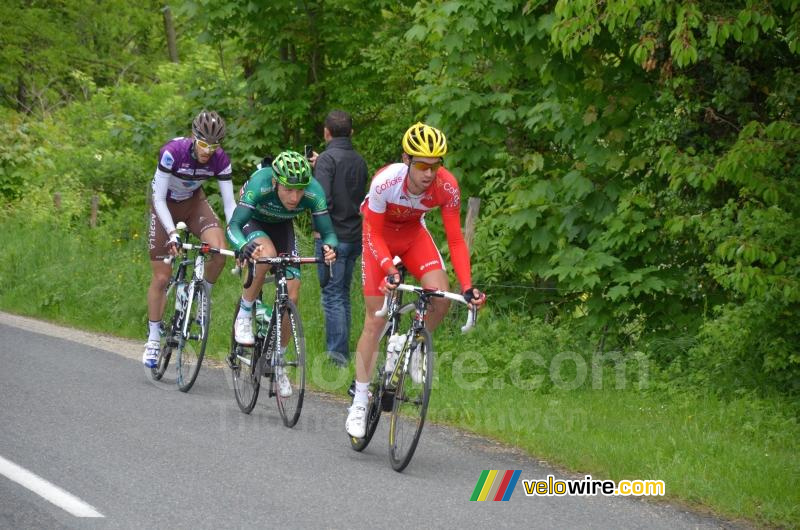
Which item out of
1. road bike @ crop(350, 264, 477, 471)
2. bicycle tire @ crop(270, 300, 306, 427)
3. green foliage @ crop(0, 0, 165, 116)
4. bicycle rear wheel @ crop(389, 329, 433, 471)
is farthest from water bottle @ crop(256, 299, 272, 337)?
green foliage @ crop(0, 0, 165, 116)

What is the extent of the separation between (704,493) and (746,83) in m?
4.57

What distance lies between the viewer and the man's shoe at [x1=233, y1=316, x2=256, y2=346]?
29.1 ft

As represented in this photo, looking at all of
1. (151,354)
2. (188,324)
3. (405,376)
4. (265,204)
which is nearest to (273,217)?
(265,204)

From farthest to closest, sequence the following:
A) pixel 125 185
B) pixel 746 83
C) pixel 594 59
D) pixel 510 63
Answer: pixel 125 185
pixel 510 63
pixel 594 59
pixel 746 83

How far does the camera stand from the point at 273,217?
29.5ft

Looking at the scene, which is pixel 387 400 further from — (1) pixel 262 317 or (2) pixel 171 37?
(2) pixel 171 37

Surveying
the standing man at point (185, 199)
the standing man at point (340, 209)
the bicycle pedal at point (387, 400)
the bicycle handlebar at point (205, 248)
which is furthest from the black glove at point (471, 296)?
the standing man at point (340, 209)

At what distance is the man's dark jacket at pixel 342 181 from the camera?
10469 mm

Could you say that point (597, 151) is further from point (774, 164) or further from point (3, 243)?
point (3, 243)

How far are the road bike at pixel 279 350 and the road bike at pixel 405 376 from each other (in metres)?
0.83

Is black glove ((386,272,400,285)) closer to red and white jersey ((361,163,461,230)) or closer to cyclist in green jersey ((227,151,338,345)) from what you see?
red and white jersey ((361,163,461,230))

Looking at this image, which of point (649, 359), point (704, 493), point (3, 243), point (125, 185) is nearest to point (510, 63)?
point (649, 359)

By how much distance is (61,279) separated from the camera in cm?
1536

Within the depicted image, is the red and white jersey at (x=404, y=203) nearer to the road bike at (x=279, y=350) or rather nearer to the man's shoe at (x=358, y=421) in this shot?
the road bike at (x=279, y=350)
